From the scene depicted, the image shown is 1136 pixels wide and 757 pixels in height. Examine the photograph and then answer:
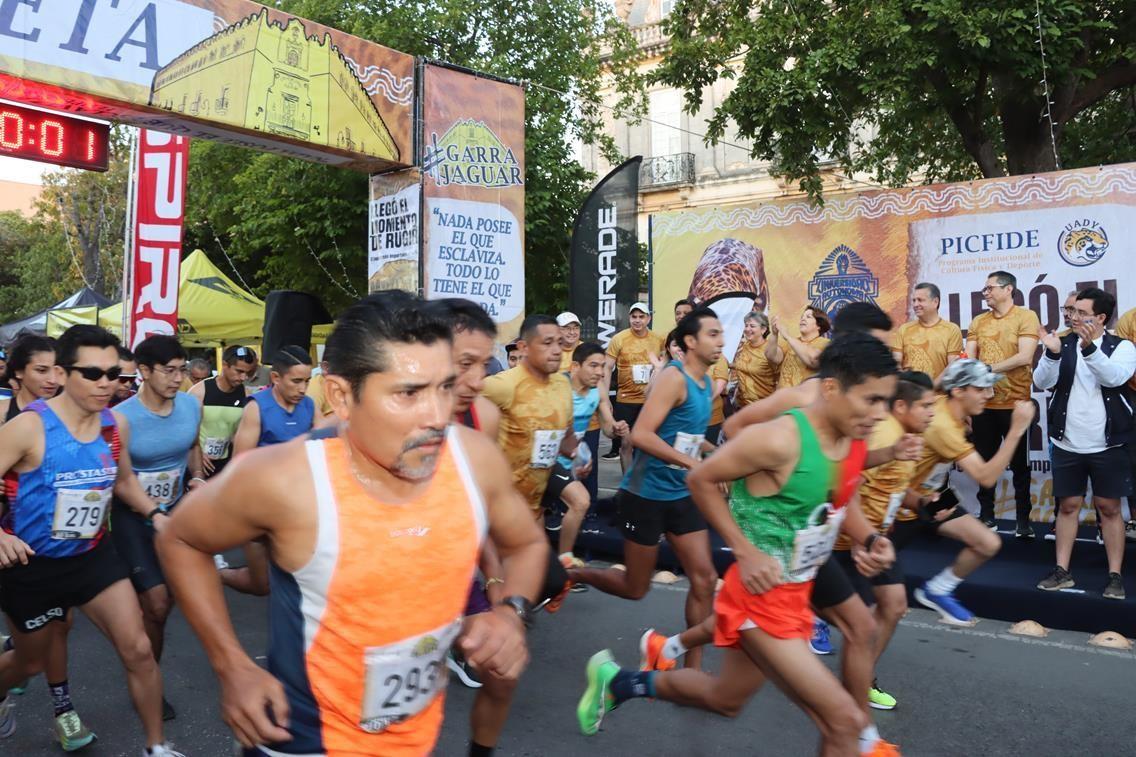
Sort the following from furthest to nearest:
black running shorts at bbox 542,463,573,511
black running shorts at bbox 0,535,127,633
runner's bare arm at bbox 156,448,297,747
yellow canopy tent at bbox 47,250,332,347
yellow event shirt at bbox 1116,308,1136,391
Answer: yellow canopy tent at bbox 47,250,332,347
yellow event shirt at bbox 1116,308,1136,391
black running shorts at bbox 542,463,573,511
black running shorts at bbox 0,535,127,633
runner's bare arm at bbox 156,448,297,747

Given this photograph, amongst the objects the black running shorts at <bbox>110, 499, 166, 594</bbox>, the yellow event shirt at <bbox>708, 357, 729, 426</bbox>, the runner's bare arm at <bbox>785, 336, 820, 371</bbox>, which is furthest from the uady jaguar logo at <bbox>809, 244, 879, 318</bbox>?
the black running shorts at <bbox>110, 499, 166, 594</bbox>

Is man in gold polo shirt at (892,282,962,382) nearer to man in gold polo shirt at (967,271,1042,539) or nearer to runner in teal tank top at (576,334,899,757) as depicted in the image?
man in gold polo shirt at (967,271,1042,539)

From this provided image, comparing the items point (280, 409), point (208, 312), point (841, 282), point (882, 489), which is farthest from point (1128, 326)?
point (208, 312)

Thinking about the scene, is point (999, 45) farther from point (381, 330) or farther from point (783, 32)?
point (381, 330)

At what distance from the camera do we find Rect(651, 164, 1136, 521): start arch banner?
8312mm

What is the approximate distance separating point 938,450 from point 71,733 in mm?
4195

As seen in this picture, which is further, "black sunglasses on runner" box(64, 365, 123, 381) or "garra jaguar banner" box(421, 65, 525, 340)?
"garra jaguar banner" box(421, 65, 525, 340)

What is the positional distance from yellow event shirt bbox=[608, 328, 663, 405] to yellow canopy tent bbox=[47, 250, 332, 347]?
10.1 meters

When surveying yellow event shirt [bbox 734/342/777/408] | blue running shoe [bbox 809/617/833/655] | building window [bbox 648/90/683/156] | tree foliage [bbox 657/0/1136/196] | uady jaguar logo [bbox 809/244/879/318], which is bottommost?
blue running shoe [bbox 809/617/833/655]

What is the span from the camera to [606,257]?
38.5ft

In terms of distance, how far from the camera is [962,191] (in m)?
8.92

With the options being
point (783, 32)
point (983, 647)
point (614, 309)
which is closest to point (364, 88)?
point (614, 309)

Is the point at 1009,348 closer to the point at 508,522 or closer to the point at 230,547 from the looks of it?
the point at 508,522

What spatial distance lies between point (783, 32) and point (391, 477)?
1056cm
